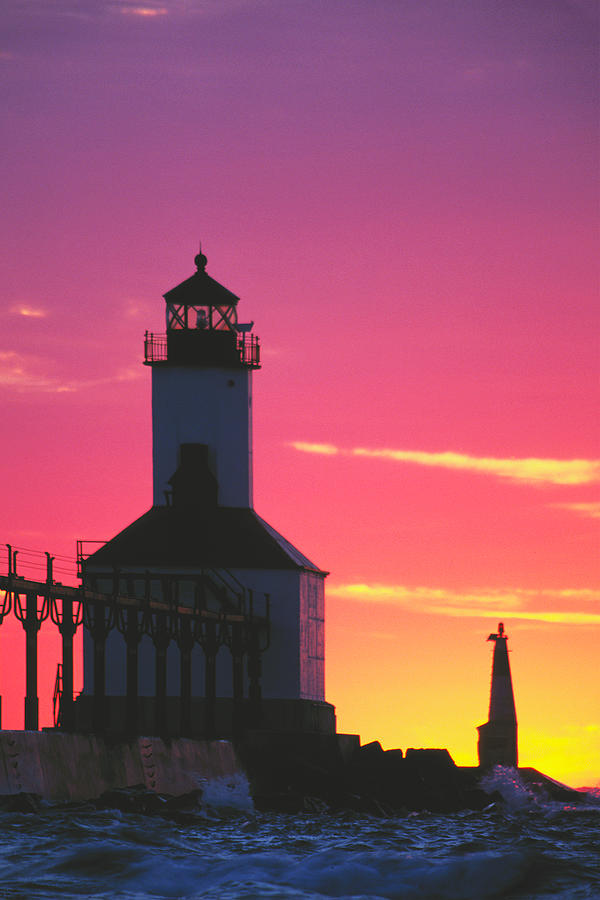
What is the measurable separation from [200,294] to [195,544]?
31.2ft

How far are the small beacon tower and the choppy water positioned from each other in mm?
27426

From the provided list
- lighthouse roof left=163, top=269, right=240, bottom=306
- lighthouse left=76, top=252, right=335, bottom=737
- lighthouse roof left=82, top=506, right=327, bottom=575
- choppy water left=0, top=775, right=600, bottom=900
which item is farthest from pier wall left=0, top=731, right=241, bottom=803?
lighthouse roof left=163, top=269, right=240, bottom=306

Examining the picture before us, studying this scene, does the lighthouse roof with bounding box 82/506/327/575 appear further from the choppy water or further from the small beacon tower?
the choppy water

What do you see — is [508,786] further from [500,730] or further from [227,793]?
[227,793]

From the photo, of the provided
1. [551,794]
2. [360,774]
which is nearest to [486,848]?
[360,774]

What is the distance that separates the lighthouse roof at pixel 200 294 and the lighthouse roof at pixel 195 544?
7.16 metres

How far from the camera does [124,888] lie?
26.8m

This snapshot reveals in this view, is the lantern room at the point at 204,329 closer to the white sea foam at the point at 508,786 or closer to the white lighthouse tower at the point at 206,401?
the white lighthouse tower at the point at 206,401

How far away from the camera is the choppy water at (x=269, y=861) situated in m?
26.8

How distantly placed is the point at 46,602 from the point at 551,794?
2915cm

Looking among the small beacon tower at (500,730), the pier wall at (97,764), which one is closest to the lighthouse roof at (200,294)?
the small beacon tower at (500,730)

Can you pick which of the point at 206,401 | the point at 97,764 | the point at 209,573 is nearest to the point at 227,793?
the point at 97,764

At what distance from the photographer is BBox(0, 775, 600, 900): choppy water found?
2681 centimetres

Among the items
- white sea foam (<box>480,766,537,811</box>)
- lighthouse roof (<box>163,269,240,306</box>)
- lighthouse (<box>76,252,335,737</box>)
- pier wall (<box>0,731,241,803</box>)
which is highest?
lighthouse roof (<box>163,269,240,306</box>)
